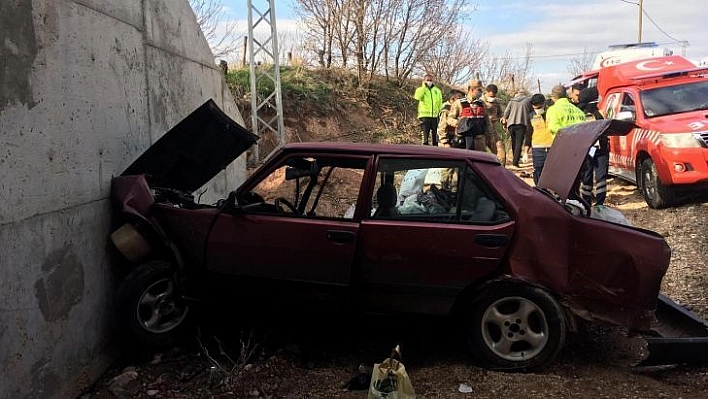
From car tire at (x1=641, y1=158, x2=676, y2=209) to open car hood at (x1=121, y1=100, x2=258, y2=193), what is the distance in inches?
250

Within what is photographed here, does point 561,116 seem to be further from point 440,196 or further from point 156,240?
point 156,240

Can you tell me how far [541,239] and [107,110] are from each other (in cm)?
338

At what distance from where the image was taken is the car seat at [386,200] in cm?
407

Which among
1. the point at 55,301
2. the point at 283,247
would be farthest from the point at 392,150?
the point at 55,301

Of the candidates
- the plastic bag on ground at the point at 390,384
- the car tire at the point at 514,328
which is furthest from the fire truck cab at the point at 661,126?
the plastic bag on ground at the point at 390,384

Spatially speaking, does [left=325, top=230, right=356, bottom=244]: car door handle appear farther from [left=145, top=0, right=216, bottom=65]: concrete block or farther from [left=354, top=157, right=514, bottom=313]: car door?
[left=145, top=0, right=216, bottom=65]: concrete block

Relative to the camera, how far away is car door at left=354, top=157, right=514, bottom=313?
12.9 feet

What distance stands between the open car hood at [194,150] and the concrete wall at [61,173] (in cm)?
23

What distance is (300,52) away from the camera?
20.5 m

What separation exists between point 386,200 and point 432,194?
331 millimetres

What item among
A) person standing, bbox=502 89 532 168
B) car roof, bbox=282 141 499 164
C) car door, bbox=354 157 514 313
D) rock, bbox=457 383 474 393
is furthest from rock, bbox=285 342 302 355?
person standing, bbox=502 89 532 168

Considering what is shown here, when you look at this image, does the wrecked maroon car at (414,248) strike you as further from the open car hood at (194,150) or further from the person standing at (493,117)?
the person standing at (493,117)

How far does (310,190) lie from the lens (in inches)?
177

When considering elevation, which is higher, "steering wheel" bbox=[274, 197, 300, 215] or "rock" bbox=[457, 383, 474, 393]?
"steering wheel" bbox=[274, 197, 300, 215]
